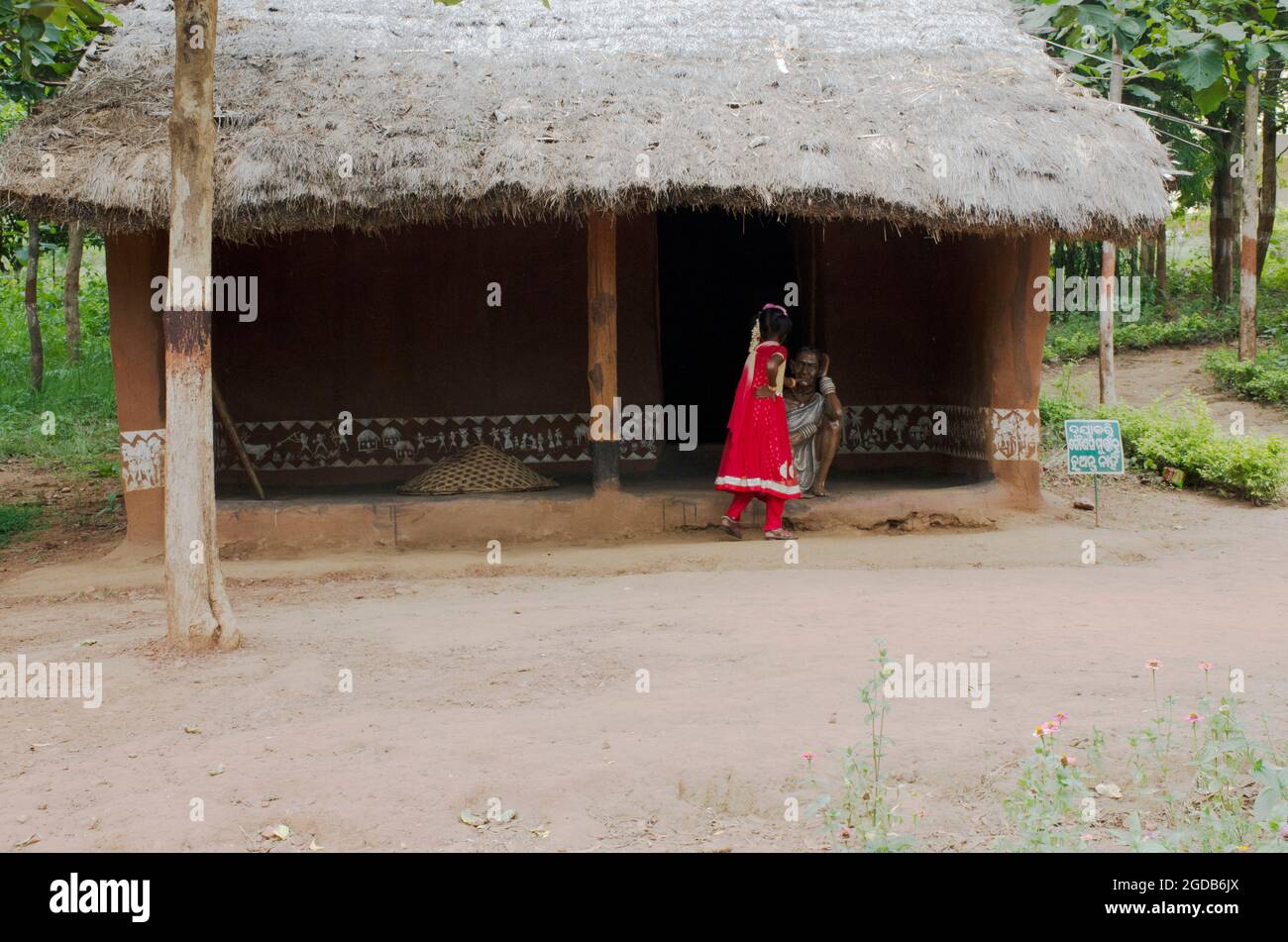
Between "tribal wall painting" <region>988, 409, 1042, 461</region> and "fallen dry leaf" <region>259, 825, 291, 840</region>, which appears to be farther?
"tribal wall painting" <region>988, 409, 1042, 461</region>

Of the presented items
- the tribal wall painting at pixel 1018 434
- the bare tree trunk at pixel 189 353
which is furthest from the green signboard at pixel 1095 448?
the bare tree trunk at pixel 189 353

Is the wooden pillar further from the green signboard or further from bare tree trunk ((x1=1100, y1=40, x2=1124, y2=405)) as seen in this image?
bare tree trunk ((x1=1100, y1=40, x2=1124, y2=405))

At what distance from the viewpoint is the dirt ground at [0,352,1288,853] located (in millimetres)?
3723

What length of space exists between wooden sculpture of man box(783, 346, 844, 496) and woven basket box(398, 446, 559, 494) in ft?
5.69

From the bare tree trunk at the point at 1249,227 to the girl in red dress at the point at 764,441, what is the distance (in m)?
7.63

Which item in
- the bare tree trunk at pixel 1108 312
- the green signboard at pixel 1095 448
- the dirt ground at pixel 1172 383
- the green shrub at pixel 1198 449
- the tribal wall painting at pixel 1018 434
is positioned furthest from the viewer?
the dirt ground at pixel 1172 383

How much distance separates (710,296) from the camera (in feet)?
38.8

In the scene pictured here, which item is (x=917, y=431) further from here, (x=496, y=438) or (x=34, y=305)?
(x=34, y=305)

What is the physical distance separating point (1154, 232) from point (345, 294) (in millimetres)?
5665

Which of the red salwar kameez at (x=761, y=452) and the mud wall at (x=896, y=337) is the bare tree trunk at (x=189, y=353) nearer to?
the red salwar kameez at (x=761, y=452)

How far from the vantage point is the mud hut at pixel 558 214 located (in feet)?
24.9

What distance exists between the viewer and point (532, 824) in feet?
12.0

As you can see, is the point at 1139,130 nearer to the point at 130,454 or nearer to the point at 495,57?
the point at 495,57

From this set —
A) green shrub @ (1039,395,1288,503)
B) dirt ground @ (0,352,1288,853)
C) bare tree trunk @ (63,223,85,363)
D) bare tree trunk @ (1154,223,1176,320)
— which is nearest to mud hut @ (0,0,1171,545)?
dirt ground @ (0,352,1288,853)
